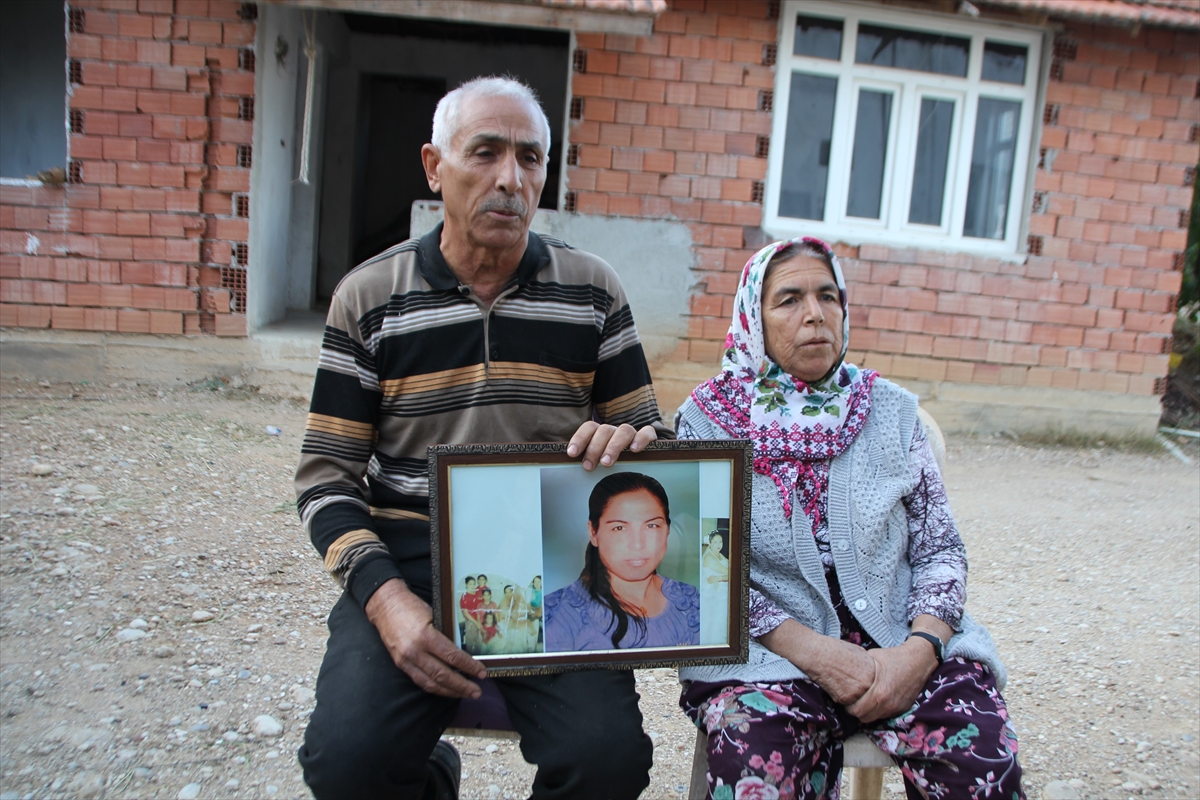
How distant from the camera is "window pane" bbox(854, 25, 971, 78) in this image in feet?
23.1

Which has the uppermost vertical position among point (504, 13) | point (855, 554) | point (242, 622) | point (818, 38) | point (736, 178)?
point (818, 38)

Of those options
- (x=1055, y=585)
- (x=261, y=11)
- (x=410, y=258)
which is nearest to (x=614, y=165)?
(x=261, y=11)

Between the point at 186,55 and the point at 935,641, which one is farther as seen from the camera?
the point at 186,55

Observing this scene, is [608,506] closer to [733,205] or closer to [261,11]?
[733,205]

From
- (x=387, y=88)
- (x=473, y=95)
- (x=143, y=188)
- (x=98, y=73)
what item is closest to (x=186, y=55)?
(x=98, y=73)

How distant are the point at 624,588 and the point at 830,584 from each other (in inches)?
24.0

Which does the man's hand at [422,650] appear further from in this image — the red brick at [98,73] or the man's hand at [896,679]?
the red brick at [98,73]

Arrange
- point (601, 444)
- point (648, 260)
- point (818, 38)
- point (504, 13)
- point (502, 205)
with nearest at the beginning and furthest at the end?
point (601, 444) → point (502, 205) → point (504, 13) → point (648, 260) → point (818, 38)

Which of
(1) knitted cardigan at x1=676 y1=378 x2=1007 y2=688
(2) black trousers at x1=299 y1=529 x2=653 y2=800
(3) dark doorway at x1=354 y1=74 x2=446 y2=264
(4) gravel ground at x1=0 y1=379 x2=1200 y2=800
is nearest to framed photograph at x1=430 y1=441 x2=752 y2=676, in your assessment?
(2) black trousers at x1=299 y1=529 x2=653 y2=800

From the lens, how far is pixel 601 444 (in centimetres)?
168

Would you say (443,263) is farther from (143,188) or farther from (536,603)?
(143,188)

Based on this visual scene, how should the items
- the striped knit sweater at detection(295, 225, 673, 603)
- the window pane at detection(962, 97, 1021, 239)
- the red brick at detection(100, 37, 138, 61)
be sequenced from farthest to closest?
the window pane at detection(962, 97, 1021, 239) < the red brick at detection(100, 37, 138, 61) < the striped knit sweater at detection(295, 225, 673, 603)

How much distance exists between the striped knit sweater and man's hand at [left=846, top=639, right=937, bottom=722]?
732mm

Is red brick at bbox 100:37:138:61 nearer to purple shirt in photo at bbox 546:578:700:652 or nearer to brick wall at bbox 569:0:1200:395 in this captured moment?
brick wall at bbox 569:0:1200:395
